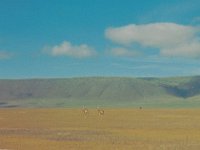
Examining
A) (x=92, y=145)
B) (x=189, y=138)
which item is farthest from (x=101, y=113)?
(x=92, y=145)

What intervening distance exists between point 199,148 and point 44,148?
33.0 ft

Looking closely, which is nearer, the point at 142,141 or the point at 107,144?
the point at 107,144

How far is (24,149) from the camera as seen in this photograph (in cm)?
→ 3127

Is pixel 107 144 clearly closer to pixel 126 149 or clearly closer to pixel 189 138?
pixel 126 149

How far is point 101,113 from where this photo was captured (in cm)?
9219

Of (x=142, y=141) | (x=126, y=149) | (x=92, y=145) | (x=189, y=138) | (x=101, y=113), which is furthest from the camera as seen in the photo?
(x=101, y=113)

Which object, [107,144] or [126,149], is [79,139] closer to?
[107,144]

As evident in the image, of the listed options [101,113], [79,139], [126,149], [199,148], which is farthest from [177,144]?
[101,113]

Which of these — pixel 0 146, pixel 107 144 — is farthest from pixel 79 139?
pixel 0 146

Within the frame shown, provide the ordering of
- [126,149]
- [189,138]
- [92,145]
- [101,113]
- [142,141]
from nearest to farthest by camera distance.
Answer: [126,149]
[92,145]
[142,141]
[189,138]
[101,113]

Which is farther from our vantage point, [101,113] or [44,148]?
[101,113]

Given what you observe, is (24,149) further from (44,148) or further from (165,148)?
(165,148)

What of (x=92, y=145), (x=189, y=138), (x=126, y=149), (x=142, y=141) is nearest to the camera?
(x=126, y=149)

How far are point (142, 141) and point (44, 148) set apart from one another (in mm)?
8381
